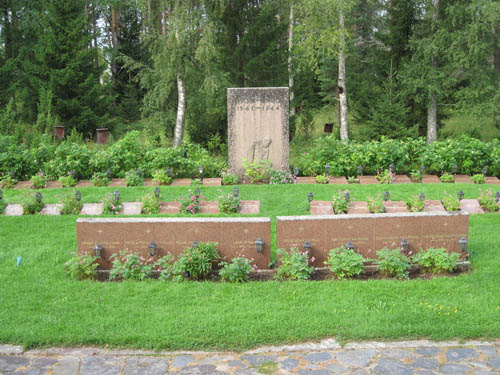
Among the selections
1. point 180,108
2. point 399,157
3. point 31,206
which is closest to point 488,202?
point 399,157

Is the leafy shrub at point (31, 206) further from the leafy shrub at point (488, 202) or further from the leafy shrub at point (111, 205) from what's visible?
the leafy shrub at point (488, 202)

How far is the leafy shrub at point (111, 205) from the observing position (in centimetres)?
976

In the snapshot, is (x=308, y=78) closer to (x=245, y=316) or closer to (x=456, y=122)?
(x=456, y=122)

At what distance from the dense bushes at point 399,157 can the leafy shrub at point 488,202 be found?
8.34 feet

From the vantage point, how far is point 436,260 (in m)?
7.19

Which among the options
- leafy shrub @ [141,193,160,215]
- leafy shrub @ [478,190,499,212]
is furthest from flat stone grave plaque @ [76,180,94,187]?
leafy shrub @ [478,190,499,212]

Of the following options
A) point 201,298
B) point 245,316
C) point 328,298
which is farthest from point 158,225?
point 328,298

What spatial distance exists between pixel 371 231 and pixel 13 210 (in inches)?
250

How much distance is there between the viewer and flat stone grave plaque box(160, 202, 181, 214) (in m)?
9.91

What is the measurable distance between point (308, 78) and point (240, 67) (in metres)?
5.10

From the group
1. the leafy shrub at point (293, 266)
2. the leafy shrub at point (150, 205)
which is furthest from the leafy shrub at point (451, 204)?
the leafy shrub at point (150, 205)

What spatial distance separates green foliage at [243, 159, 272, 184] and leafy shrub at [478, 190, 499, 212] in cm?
445

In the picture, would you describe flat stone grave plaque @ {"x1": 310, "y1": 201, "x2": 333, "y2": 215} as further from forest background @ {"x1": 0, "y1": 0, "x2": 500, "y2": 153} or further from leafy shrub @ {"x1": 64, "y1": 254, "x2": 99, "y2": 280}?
forest background @ {"x1": 0, "y1": 0, "x2": 500, "y2": 153}

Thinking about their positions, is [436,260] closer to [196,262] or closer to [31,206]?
[196,262]
